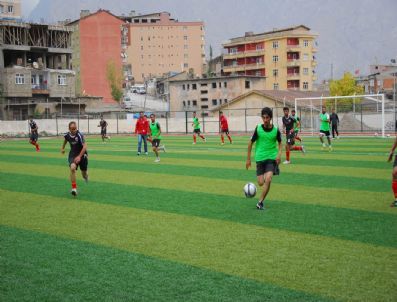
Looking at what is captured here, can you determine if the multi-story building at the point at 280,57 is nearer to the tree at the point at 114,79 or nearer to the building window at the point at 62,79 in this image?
the tree at the point at 114,79

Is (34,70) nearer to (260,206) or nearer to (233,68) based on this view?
(233,68)

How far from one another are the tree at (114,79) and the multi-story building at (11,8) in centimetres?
1771

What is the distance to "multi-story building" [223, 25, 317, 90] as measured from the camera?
101 m

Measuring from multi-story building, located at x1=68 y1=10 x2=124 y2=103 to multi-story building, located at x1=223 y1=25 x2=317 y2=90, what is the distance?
22.8 m

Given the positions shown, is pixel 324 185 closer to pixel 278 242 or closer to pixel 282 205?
pixel 282 205

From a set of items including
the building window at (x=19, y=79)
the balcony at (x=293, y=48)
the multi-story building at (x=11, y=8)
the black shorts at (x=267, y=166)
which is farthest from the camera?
the balcony at (x=293, y=48)

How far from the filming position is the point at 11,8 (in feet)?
316

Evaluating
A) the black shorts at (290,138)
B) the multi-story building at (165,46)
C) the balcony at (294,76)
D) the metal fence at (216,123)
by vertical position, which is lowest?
the black shorts at (290,138)

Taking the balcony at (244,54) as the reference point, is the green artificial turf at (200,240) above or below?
below

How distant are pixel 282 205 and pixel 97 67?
310 ft

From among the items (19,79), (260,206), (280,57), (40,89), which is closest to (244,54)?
(280,57)

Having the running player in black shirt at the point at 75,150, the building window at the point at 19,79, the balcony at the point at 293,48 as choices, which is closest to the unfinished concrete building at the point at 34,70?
the building window at the point at 19,79

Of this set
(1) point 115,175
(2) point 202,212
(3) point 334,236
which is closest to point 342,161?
(1) point 115,175

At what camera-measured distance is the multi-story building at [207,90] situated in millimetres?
89312
